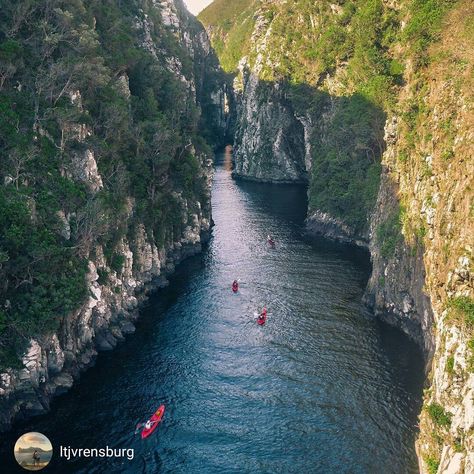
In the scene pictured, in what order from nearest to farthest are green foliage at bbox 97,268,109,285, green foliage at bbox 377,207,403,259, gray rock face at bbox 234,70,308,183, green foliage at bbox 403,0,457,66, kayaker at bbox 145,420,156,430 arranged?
kayaker at bbox 145,420,156,430 → green foliage at bbox 97,268,109,285 → green foliage at bbox 403,0,457,66 → green foliage at bbox 377,207,403,259 → gray rock face at bbox 234,70,308,183

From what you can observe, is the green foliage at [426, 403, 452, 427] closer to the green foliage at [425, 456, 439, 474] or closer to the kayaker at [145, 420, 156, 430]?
the green foliage at [425, 456, 439, 474]

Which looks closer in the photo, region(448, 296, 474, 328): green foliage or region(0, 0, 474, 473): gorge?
region(448, 296, 474, 328): green foliage

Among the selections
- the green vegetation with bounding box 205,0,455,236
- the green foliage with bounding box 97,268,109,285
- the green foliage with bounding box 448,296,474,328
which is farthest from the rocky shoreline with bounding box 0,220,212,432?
the green foliage with bounding box 448,296,474,328

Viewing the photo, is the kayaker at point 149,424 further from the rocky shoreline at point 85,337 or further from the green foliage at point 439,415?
the green foliage at point 439,415

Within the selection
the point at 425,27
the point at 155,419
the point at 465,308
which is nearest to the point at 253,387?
the point at 155,419

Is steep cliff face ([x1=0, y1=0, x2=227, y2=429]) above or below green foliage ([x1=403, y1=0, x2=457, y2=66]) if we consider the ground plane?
below

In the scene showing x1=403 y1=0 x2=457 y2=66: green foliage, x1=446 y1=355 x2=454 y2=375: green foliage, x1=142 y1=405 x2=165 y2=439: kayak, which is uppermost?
x1=403 y1=0 x2=457 y2=66: green foliage
